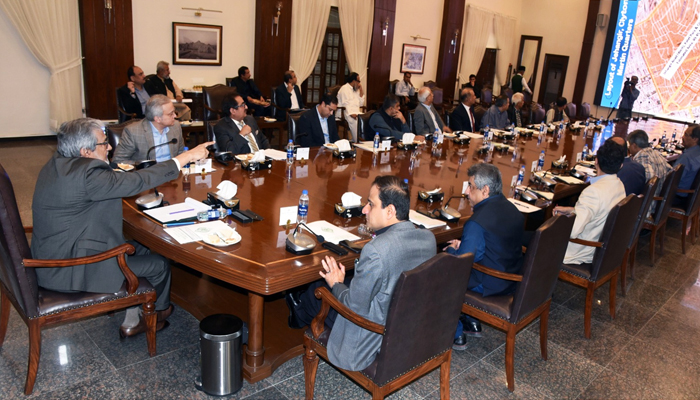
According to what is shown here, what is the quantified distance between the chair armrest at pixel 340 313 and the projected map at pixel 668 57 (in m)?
12.3

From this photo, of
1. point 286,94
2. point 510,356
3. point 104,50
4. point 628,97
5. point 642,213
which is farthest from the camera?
point 628,97

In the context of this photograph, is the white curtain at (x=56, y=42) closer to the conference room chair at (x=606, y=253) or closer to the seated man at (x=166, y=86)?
the seated man at (x=166, y=86)

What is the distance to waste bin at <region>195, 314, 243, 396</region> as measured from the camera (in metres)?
2.31

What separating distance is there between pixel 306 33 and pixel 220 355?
7.91 meters

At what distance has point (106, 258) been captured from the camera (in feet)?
7.55

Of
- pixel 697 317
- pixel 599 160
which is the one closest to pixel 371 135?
pixel 599 160

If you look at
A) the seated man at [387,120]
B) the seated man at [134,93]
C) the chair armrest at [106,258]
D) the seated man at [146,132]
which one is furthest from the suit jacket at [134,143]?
the seated man at [134,93]

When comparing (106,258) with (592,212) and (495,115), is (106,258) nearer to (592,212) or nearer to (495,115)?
(592,212)

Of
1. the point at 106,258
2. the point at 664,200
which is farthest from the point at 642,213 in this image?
the point at 106,258

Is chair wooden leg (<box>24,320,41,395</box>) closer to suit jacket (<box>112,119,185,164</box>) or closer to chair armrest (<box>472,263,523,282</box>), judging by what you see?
suit jacket (<box>112,119,185,164</box>)

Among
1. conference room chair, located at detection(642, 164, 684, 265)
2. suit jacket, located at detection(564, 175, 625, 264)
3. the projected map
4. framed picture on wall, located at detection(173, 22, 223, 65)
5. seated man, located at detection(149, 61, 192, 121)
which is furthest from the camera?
the projected map

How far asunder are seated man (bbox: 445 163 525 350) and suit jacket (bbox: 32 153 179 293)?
5.39 ft

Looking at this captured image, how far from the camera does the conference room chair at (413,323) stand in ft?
6.15

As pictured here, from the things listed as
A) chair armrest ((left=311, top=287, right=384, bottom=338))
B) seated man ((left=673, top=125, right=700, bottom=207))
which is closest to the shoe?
chair armrest ((left=311, top=287, right=384, bottom=338))
